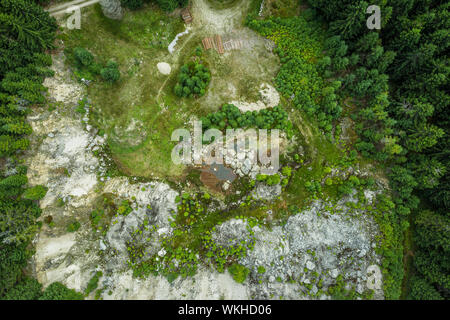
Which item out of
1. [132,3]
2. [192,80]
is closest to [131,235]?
[192,80]

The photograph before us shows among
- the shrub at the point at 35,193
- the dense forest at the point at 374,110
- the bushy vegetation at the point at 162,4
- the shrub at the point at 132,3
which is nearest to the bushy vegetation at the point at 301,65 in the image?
the dense forest at the point at 374,110

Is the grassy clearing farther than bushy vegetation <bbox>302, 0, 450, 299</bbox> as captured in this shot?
Yes

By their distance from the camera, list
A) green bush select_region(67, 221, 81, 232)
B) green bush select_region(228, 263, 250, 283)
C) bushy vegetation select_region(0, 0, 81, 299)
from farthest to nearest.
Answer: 1. green bush select_region(67, 221, 81, 232)
2. green bush select_region(228, 263, 250, 283)
3. bushy vegetation select_region(0, 0, 81, 299)

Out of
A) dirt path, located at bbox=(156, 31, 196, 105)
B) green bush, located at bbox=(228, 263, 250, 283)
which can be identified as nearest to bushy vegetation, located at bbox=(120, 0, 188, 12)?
dirt path, located at bbox=(156, 31, 196, 105)

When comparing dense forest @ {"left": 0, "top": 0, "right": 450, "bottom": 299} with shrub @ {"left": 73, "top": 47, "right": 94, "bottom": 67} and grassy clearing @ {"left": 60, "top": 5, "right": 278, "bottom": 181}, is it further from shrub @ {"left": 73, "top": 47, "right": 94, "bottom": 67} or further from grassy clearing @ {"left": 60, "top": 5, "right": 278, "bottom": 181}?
shrub @ {"left": 73, "top": 47, "right": 94, "bottom": 67}

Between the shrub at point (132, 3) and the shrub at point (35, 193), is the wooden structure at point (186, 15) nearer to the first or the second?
the shrub at point (132, 3)

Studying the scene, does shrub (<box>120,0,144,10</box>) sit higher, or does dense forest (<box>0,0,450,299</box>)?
shrub (<box>120,0,144,10</box>)

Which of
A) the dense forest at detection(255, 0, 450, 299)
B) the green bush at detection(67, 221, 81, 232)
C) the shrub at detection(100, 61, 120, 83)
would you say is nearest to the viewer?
the dense forest at detection(255, 0, 450, 299)

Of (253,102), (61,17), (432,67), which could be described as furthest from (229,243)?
(61,17)

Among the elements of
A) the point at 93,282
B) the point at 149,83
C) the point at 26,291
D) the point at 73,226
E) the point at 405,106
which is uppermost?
the point at 149,83

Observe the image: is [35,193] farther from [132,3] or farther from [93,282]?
[132,3]
